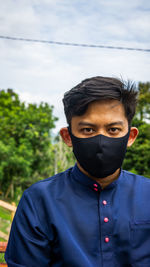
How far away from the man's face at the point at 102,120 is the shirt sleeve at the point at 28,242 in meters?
0.56

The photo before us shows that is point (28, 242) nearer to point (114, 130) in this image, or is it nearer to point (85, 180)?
point (85, 180)

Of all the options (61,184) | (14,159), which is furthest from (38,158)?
(61,184)

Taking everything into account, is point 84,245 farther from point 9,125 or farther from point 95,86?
point 9,125

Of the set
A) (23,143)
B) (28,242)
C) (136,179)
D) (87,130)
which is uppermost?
(87,130)

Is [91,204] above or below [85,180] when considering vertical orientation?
below

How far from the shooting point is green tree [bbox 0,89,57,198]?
21.4m

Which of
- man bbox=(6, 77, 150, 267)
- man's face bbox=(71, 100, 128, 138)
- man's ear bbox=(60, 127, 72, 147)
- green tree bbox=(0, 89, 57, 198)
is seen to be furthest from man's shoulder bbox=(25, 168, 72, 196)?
green tree bbox=(0, 89, 57, 198)

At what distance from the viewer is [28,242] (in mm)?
1774

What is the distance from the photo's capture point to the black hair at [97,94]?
6.21ft

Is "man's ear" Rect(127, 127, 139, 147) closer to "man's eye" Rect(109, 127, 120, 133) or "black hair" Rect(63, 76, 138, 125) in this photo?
"black hair" Rect(63, 76, 138, 125)

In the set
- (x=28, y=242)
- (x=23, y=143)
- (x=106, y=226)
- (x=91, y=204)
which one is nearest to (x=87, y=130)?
(x=91, y=204)

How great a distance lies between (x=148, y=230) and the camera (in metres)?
1.89

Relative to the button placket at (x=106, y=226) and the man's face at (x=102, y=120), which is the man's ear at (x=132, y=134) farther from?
the button placket at (x=106, y=226)

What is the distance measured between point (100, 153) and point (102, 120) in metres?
0.20
